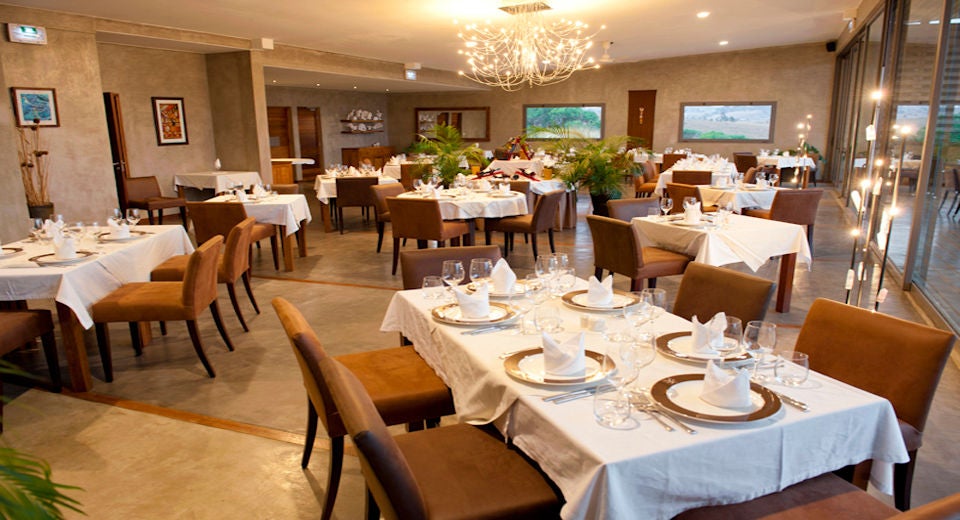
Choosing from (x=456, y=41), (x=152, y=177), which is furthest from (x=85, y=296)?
(x=456, y=41)

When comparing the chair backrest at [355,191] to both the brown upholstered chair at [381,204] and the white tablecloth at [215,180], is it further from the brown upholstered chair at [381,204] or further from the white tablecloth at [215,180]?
the white tablecloth at [215,180]

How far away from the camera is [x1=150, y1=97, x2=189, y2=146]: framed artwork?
9.98 meters

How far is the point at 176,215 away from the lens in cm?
1058

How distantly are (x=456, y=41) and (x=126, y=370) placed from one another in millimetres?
8416

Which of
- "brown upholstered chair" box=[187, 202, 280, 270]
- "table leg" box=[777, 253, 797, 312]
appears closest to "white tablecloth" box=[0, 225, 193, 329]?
"brown upholstered chair" box=[187, 202, 280, 270]

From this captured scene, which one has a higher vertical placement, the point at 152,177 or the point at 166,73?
the point at 166,73

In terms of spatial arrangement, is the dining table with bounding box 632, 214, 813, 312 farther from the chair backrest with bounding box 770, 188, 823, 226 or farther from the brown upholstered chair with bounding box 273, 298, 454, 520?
the brown upholstered chair with bounding box 273, 298, 454, 520

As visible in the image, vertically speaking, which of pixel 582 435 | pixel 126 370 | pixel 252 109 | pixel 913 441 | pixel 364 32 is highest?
pixel 364 32

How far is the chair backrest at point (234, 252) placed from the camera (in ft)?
14.4

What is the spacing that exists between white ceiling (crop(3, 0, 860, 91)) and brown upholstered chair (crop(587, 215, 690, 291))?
13.2 feet

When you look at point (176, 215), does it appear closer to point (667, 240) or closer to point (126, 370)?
point (126, 370)

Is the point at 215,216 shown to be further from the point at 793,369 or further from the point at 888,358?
the point at 888,358

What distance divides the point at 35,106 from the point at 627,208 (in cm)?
706

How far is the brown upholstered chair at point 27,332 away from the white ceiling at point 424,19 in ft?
15.9
